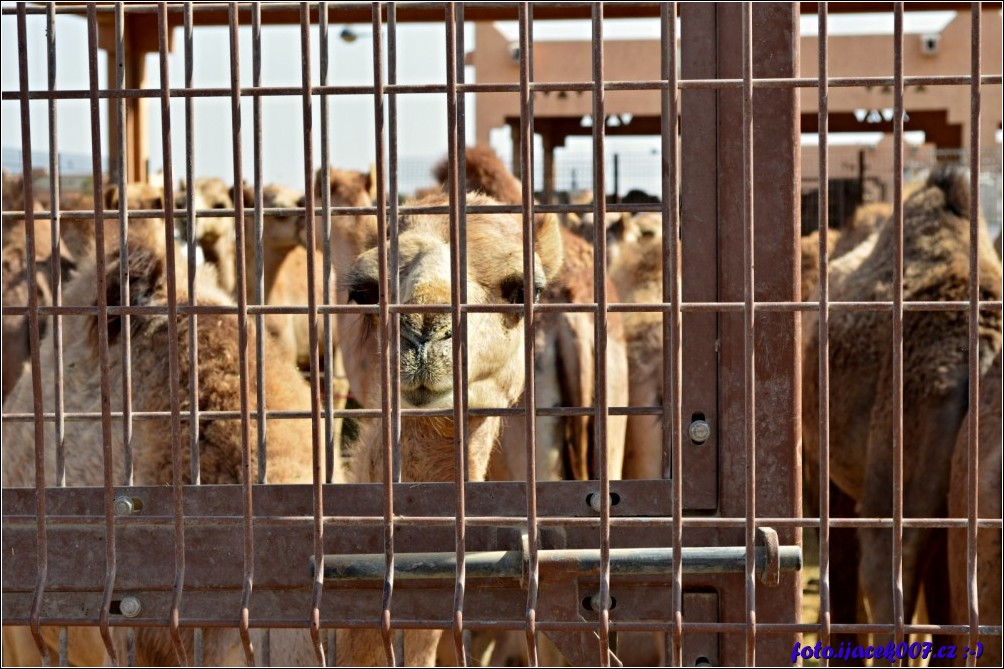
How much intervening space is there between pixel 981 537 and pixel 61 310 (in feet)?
10.9

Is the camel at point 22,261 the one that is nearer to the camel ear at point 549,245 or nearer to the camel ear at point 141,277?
the camel ear at point 141,277

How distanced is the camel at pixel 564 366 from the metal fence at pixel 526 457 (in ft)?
11.2

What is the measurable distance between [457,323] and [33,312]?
777 mm

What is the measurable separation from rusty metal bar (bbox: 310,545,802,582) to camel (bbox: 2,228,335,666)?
1.59m

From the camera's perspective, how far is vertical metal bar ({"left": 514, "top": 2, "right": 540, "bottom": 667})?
81.6 inches

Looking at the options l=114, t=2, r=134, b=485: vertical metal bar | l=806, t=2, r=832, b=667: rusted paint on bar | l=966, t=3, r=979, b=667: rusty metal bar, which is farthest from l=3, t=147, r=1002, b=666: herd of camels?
l=966, t=3, r=979, b=667: rusty metal bar

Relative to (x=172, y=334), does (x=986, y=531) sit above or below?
below

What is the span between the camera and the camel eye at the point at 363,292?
12.5 ft

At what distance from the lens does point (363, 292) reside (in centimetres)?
387

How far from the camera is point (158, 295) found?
4.65m

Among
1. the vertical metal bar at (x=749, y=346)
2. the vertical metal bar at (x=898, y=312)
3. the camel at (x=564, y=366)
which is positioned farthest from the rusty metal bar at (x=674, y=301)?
the camel at (x=564, y=366)

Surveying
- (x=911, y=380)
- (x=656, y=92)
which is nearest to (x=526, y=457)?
(x=911, y=380)

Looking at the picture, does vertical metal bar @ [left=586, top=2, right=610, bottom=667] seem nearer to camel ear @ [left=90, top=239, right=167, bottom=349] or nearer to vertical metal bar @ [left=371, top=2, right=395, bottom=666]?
Answer: vertical metal bar @ [left=371, top=2, right=395, bottom=666]

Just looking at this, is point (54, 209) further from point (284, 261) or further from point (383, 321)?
point (284, 261)
